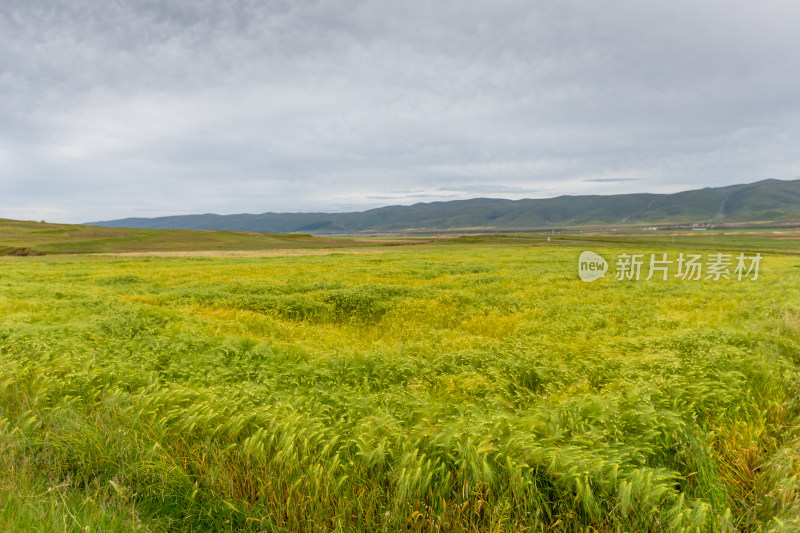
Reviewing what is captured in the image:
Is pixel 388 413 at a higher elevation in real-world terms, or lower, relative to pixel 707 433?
higher

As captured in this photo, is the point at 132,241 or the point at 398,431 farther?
the point at 132,241

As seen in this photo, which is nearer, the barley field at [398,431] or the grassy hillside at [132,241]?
the barley field at [398,431]

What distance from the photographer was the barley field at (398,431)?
4.16 meters

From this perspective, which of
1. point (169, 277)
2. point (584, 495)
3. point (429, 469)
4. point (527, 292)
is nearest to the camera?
point (584, 495)

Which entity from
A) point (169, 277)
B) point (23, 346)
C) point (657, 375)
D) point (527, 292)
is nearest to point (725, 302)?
point (527, 292)

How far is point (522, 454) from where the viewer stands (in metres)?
4.72

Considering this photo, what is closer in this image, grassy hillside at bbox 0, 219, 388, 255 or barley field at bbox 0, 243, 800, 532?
barley field at bbox 0, 243, 800, 532

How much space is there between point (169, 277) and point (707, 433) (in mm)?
29435

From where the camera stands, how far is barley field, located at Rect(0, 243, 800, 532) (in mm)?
4160

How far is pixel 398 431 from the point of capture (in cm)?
521

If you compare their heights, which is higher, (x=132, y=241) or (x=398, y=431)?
(x=132, y=241)

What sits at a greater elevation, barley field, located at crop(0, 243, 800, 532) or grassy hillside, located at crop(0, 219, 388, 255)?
grassy hillside, located at crop(0, 219, 388, 255)

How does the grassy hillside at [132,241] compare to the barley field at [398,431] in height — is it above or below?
above

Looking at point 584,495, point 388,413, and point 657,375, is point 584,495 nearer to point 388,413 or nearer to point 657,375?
point 388,413
